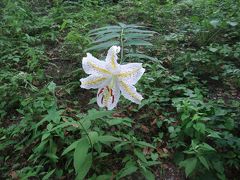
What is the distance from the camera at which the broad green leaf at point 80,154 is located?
1981mm

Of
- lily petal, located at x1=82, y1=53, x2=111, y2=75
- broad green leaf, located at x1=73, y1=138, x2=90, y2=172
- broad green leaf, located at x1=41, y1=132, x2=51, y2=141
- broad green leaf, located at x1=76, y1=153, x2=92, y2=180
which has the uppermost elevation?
lily petal, located at x1=82, y1=53, x2=111, y2=75

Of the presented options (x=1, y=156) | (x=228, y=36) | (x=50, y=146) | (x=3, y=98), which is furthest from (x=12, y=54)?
(x=228, y=36)

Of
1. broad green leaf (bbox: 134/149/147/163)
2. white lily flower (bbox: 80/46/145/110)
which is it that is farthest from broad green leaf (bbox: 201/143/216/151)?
white lily flower (bbox: 80/46/145/110)

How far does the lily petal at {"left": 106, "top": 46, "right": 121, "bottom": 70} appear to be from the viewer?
62.5 inches

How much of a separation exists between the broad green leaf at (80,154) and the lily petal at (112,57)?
2.17 ft

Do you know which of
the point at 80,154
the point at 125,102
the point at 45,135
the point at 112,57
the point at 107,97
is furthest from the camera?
the point at 125,102

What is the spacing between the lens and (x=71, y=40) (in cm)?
408

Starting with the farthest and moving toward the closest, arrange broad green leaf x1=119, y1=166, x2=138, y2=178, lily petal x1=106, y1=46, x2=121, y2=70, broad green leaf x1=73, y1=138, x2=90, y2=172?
broad green leaf x1=119, y1=166, x2=138, y2=178
broad green leaf x1=73, y1=138, x2=90, y2=172
lily petal x1=106, y1=46, x2=121, y2=70

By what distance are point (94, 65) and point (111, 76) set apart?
0.33 feet

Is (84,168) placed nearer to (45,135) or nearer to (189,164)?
(45,135)

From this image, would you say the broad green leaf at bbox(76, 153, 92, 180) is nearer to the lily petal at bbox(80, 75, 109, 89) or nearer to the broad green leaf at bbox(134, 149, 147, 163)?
the broad green leaf at bbox(134, 149, 147, 163)

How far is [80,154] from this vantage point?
2018 mm

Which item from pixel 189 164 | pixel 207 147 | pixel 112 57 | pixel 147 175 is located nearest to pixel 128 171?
pixel 147 175

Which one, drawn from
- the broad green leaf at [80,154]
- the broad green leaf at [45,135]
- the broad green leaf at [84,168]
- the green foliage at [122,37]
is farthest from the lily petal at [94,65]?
the broad green leaf at [45,135]
